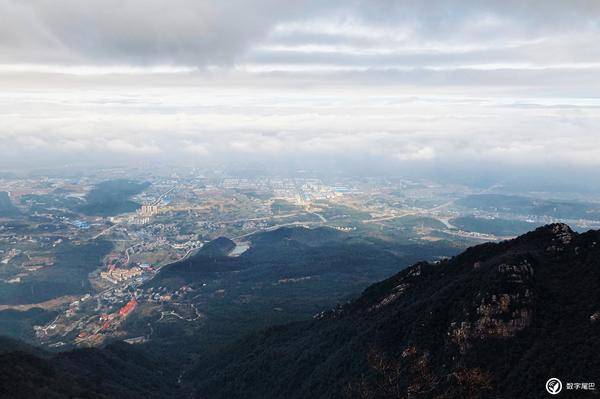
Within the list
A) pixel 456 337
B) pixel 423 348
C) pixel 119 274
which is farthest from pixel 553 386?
pixel 119 274

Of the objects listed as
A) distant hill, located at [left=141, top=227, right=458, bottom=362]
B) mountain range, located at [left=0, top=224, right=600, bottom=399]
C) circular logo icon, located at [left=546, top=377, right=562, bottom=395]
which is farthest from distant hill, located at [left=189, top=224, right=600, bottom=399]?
distant hill, located at [left=141, top=227, right=458, bottom=362]

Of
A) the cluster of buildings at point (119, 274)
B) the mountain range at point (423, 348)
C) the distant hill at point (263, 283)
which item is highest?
the mountain range at point (423, 348)

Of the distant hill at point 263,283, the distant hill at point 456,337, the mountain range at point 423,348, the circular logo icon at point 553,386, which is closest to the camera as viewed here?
the circular logo icon at point 553,386

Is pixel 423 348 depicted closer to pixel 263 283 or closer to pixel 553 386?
pixel 553 386

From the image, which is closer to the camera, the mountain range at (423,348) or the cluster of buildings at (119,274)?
the mountain range at (423,348)

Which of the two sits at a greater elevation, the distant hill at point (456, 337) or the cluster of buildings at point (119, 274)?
the distant hill at point (456, 337)

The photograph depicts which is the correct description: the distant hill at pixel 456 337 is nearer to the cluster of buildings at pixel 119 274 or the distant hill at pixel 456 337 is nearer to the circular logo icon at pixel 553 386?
the circular logo icon at pixel 553 386

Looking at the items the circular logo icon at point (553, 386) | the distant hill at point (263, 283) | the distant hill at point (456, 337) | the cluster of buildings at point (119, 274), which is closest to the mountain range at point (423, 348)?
the distant hill at point (456, 337)
